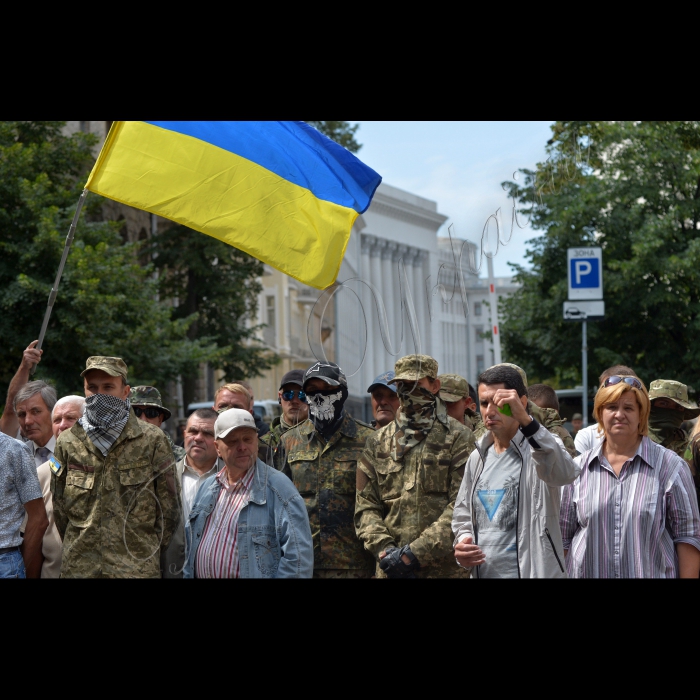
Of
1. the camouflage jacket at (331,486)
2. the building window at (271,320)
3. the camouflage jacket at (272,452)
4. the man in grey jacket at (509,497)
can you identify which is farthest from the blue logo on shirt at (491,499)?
the building window at (271,320)

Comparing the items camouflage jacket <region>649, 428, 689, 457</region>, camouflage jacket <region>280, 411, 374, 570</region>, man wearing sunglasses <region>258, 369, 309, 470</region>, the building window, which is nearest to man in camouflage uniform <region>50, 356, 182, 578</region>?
camouflage jacket <region>280, 411, 374, 570</region>

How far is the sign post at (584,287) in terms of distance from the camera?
14.0 meters

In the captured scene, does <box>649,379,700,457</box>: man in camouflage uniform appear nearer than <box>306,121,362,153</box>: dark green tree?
Yes

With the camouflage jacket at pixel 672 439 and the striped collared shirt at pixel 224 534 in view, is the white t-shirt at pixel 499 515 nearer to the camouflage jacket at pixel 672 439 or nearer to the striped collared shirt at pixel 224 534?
the striped collared shirt at pixel 224 534

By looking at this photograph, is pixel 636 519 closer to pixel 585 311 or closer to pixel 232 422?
pixel 232 422

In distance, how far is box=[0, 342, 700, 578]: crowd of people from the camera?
16.7ft

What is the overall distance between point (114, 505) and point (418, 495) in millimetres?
1476

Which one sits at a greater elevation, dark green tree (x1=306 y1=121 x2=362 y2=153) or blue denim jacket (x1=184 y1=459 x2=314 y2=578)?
dark green tree (x1=306 y1=121 x2=362 y2=153)

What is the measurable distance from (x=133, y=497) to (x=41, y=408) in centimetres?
169

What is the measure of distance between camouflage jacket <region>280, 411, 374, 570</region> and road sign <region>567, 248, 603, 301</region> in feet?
29.5

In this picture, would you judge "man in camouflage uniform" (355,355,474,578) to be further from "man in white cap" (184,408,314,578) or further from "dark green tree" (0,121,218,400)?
"dark green tree" (0,121,218,400)

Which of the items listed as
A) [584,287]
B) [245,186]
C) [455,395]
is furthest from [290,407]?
[584,287]

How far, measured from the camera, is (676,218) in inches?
886
